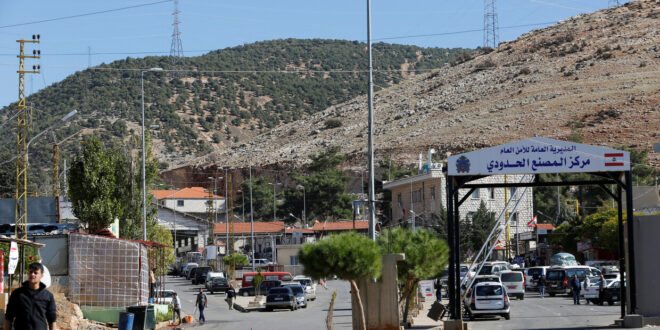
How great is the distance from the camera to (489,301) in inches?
1257

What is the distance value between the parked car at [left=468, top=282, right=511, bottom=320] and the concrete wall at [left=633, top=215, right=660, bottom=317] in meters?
6.51

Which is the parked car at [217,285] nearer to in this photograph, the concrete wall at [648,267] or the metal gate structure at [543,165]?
the metal gate structure at [543,165]

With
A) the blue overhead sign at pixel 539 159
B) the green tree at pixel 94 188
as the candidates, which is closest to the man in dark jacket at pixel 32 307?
the blue overhead sign at pixel 539 159

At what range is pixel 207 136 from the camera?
17588 centimetres

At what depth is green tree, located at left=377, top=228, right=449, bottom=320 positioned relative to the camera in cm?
2617

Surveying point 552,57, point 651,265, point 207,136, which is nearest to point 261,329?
point 651,265

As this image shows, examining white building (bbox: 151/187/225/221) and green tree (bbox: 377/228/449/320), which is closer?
green tree (bbox: 377/228/449/320)

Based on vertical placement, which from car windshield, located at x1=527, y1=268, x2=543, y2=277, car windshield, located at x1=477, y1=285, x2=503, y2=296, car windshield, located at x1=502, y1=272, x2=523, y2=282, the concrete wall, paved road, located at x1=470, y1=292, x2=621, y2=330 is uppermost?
the concrete wall

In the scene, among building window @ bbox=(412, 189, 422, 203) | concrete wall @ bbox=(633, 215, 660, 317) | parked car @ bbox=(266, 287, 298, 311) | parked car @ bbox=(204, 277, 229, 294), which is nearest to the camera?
concrete wall @ bbox=(633, 215, 660, 317)

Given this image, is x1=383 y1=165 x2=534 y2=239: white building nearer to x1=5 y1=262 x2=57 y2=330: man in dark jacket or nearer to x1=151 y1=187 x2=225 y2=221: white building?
x1=151 y1=187 x2=225 y2=221: white building

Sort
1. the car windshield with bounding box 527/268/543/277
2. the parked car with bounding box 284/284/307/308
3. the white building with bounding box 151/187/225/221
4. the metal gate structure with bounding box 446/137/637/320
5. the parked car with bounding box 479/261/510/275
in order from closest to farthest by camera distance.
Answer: the metal gate structure with bounding box 446/137/637/320 → the parked car with bounding box 284/284/307/308 → the car windshield with bounding box 527/268/543/277 → the parked car with bounding box 479/261/510/275 → the white building with bounding box 151/187/225/221

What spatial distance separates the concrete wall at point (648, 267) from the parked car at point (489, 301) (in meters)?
6.51

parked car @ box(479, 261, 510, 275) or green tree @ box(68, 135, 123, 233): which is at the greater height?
green tree @ box(68, 135, 123, 233)

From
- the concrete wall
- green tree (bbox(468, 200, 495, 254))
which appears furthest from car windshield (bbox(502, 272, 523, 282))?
green tree (bbox(468, 200, 495, 254))
